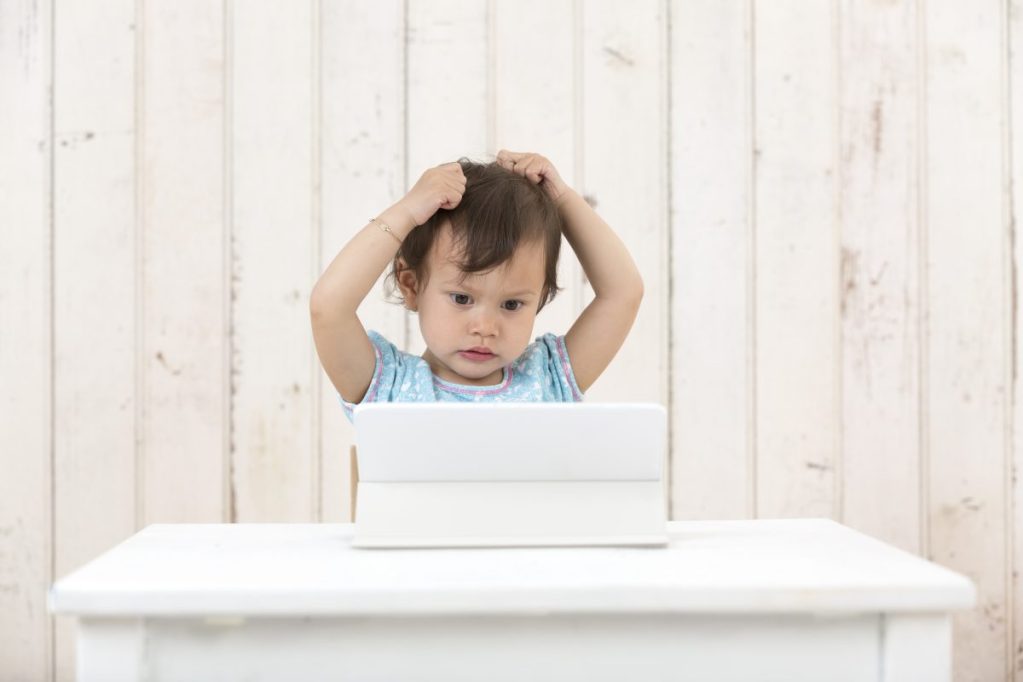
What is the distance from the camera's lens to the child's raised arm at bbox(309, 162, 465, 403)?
1078mm

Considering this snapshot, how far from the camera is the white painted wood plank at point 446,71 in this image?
1770mm

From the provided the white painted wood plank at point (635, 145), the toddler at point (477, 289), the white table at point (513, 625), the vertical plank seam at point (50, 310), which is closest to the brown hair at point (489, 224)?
the toddler at point (477, 289)

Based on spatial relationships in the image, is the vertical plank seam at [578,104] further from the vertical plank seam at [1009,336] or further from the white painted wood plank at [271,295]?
the vertical plank seam at [1009,336]

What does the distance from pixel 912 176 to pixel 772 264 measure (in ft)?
0.91

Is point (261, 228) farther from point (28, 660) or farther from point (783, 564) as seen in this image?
point (783, 564)

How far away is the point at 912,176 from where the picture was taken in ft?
5.95

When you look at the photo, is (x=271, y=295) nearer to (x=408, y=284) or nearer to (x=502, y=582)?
(x=408, y=284)

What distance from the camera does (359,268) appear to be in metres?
1.08

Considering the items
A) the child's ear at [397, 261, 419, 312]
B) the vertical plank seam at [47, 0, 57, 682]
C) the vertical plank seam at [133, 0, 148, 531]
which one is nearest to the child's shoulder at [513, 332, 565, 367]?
Answer: the child's ear at [397, 261, 419, 312]

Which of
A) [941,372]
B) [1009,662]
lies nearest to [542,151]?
[941,372]

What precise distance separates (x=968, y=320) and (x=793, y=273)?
0.30m

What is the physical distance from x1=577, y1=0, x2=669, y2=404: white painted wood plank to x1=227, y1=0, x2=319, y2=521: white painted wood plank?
457 millimetres

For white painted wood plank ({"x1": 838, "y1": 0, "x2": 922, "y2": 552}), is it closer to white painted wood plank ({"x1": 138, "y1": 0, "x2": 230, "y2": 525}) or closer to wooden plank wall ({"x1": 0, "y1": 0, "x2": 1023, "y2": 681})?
wooden plank wall ({"x1": 0, "y1": 0, "x2": 1023, "y2": 681})

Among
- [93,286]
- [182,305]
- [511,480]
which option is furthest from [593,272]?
[93,286]
